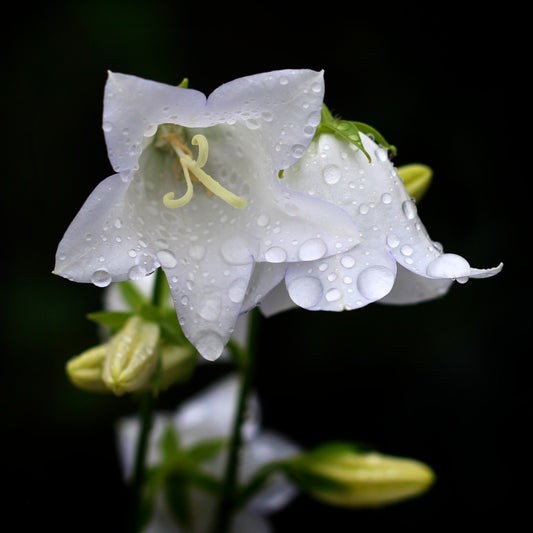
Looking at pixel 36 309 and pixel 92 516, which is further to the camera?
pixel 36 309

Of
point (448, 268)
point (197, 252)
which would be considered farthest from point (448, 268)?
point (197, 252)

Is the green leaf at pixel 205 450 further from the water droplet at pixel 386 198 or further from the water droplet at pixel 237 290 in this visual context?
the water droplet at pixel 386 198

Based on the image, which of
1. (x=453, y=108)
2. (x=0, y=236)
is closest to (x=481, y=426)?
(x=453, y=108)

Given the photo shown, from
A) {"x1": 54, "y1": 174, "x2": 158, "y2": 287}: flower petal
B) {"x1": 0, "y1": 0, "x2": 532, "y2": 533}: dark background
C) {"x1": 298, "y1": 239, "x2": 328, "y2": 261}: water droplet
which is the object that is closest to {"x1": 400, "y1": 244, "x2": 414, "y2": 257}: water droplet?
{"x1": 298, "y1": 239, "x2": 328, "y2": 261}: water droplet

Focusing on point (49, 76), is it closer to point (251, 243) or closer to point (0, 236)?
point (0, 236)

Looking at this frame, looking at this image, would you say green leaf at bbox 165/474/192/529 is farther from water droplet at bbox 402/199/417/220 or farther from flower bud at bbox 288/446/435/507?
water droplet at bbox 402/199/417/220

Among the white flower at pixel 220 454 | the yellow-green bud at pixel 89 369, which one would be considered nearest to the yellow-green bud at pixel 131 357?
the yellow-green bud at pixel 89 369
